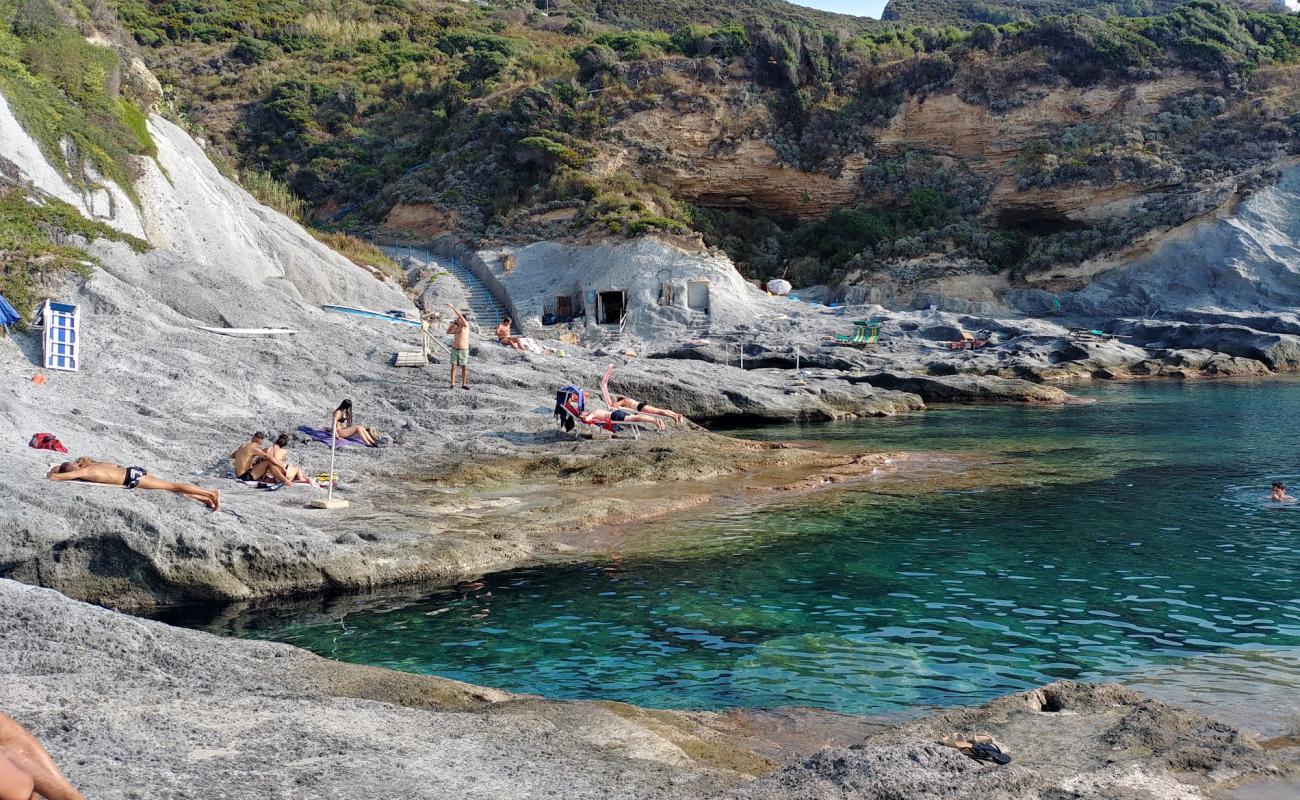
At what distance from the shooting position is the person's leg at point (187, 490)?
10.3 meters

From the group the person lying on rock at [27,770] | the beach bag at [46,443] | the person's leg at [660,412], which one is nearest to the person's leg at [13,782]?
the person lying on rock at [27,770]

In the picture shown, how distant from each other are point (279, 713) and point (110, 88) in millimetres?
25530

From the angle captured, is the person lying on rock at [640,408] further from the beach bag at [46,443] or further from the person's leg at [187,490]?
the person's leg at [187,490]

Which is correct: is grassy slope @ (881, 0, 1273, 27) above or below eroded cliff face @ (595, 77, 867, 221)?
above

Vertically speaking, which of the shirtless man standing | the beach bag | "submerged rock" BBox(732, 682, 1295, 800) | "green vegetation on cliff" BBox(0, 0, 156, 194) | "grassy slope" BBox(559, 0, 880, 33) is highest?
"grassy slope" BBox(559, 0, 880, 33)

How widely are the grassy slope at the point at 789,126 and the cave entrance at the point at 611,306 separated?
353cm

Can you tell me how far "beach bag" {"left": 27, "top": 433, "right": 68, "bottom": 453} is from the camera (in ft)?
38.9

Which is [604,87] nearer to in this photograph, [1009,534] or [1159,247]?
[1159,247]

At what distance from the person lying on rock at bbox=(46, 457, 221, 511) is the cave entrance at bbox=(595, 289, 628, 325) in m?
29.3

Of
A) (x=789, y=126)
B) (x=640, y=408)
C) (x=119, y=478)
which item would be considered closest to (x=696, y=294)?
(x=789, y=126)

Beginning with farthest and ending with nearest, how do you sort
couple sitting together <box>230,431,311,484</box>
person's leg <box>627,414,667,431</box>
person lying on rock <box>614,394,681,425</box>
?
person lying on rock <box>614,394,681,425</box>, person's leg <box>627,414,667,431</box>, couple sitting together <box>230,431,311,484</box>

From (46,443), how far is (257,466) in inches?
98.5

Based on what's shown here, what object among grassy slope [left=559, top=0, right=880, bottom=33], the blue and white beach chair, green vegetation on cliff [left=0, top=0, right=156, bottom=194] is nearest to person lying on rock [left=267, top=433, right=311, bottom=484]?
the blue and white beach chair

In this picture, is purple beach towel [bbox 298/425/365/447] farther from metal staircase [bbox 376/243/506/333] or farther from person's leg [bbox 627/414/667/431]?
metal staircase [bbox 376/243/506/333]
